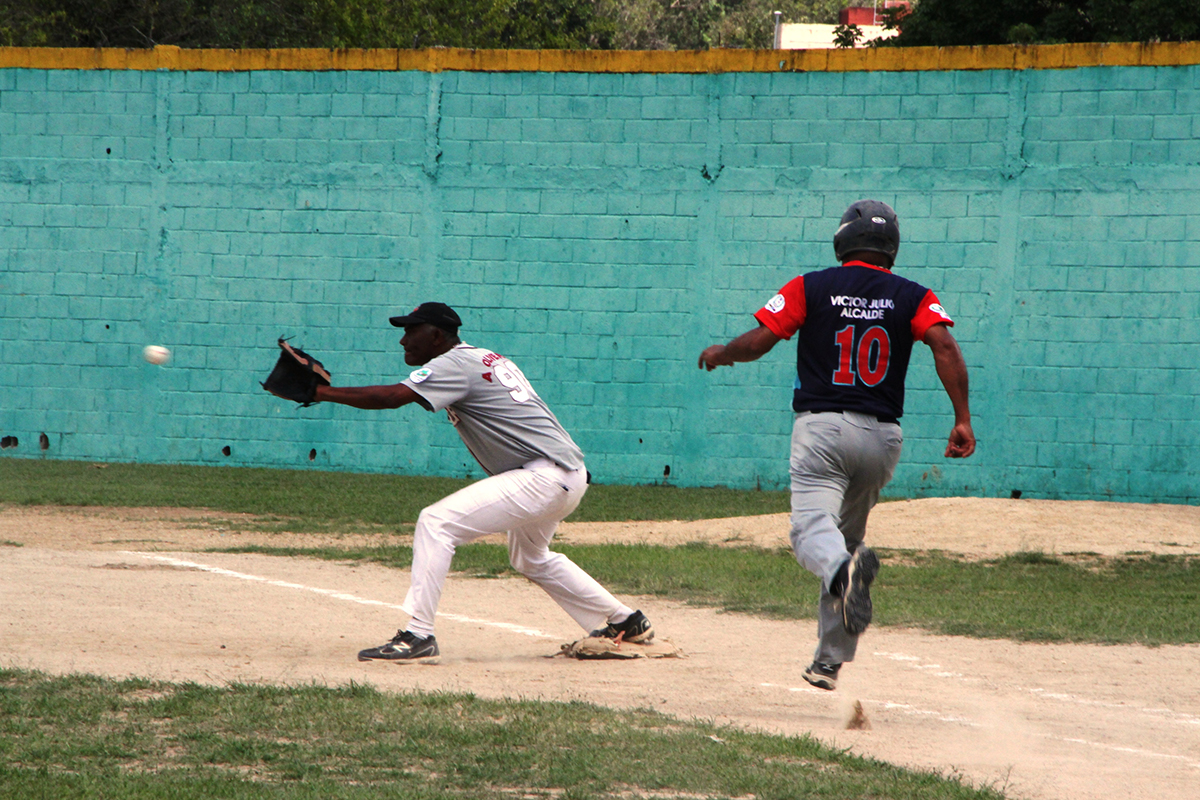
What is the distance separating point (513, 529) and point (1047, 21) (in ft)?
62.3

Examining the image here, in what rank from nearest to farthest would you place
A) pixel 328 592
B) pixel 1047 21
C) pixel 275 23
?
pixel 328 592
pixel 1047 21
pixel 275 23

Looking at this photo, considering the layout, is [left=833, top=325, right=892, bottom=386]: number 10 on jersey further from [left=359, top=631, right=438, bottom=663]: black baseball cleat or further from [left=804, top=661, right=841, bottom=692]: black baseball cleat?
[left=359, top=631, right=438, bottom=663]: black baseball cleat

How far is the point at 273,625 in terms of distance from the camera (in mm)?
7277

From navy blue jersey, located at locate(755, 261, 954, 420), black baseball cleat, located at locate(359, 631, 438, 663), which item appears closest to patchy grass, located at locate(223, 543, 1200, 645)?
black baseball cleat, located at locate(359, 631, 438, 663)

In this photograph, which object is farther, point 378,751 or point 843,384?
point 843,384

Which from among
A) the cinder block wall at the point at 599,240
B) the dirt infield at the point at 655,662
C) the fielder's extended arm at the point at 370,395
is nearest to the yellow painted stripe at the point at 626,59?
the cinder block wall at the point at 599,240

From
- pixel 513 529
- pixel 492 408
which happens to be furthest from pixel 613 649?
pixel 492 408

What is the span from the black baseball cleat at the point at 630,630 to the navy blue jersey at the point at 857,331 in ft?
6.13

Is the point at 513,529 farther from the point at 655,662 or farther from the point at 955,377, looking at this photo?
the point at 955,377

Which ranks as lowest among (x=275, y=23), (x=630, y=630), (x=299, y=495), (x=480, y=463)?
(x=299, y=495)

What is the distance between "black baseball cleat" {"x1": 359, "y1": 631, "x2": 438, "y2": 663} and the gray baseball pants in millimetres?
1928

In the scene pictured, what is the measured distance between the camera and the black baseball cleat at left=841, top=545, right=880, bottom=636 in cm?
502

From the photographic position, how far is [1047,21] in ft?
72.7

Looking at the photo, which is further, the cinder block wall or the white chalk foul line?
the cinder block wall
